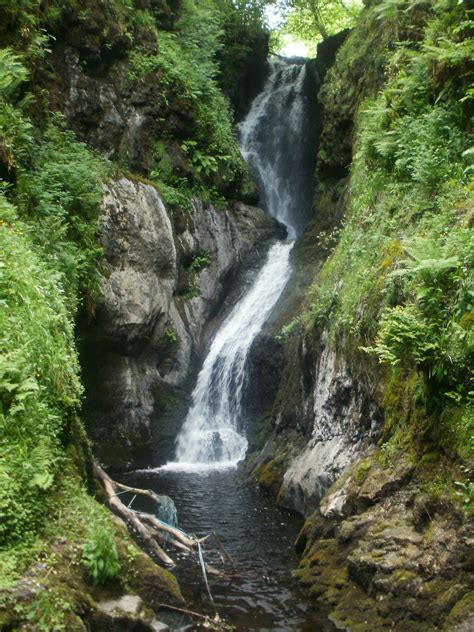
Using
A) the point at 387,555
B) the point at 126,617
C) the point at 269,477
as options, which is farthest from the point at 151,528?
the point at 269,477

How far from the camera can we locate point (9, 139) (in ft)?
33.0

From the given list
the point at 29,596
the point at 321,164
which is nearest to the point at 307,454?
the point at 29,596

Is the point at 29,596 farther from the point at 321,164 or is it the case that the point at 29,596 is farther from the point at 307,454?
the point at 321,164

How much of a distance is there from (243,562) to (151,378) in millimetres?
7485

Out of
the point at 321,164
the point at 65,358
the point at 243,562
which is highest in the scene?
the point at 321,164

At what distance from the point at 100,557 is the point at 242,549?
4.21m

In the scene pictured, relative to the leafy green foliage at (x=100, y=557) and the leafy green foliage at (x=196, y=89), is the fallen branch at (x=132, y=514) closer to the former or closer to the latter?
the leafy green foliage at (x=100, y=557)

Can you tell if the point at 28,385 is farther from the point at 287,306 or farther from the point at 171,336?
the point at 287,306

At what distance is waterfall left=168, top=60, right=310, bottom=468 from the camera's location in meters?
14.9

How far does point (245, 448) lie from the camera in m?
14.5

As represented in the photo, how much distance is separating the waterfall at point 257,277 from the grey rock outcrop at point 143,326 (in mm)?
616

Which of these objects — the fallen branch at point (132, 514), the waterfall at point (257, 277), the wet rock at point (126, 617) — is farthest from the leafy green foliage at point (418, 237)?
the waterfall at point (257, 277)

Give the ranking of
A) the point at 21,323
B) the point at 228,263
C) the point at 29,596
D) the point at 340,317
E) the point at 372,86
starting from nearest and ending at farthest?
the point at 29,596 < the point at 21,323 < the point at 340,317 < the point at 372,86 < the point at 228,263

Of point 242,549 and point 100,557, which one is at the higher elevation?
point 100,557
